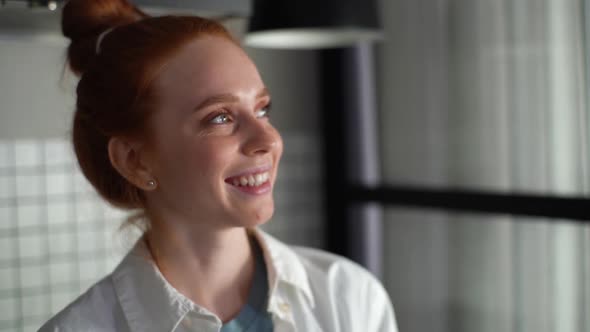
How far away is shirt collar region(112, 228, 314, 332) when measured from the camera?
1272 millimetres

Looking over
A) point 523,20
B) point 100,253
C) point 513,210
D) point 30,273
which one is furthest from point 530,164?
point 30,273

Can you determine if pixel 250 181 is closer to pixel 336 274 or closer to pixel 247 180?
pixel 247 180

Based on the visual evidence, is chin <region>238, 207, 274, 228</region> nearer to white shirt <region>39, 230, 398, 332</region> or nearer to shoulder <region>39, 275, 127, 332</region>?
white shirt <region>39, 230, 398, 332</region>

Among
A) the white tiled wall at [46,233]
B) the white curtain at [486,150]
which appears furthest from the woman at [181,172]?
the white curtain at [486,150]

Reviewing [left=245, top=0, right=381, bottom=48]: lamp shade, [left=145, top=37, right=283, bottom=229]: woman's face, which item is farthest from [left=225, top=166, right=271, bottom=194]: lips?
[left=245, top=0, right=381, bottom=48]: lamp shade

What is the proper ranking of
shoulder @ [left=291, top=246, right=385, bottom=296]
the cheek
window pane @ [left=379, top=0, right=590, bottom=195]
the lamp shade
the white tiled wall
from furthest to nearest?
the white tiled wall → window pane @ [left=379, top=0, right=590, bottom=195] → the lamp shade → shoulder @ [left=291, top=246, right=385, bottom=296] → the cheek

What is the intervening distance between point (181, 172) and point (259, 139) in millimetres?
161

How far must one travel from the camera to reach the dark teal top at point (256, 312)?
1.30 m

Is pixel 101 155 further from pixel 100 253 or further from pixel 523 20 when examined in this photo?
pixel 523 20

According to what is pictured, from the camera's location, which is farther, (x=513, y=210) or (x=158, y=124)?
(x=513, y=210)

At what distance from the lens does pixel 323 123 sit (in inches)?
106

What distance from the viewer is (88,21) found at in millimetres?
1336

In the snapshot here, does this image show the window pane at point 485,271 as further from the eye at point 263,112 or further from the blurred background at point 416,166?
the eye at point 263,112

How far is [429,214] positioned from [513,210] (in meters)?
0.39
